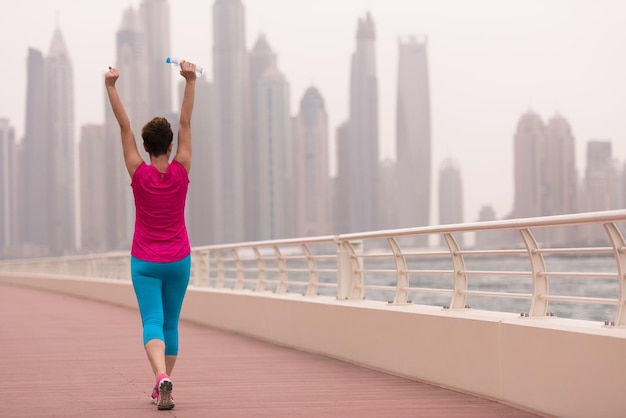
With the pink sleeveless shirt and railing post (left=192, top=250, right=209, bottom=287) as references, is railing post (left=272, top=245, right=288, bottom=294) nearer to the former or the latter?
railing post (left=192, top=250, right=209, bottom=287)

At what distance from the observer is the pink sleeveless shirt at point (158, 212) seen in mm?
7352

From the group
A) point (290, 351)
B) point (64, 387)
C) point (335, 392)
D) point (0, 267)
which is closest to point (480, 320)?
point (335, 392)

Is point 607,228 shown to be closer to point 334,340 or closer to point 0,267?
point 334,340

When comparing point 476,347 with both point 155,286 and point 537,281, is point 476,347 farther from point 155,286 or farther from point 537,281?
point 155,286

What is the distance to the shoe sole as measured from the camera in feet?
23.8

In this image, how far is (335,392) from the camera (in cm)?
859

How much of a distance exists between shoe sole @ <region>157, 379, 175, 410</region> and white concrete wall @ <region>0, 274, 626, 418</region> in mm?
2319

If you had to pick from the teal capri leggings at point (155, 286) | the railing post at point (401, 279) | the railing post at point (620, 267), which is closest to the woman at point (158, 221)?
the teal capri leggings at point (155, 286)

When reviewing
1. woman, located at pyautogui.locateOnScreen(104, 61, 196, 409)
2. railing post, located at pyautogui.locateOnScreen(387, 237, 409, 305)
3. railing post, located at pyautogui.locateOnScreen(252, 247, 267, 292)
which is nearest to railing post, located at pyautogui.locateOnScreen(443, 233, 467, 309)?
railing post, located at pyautogui.locateOnScreen(387, 237, 409, 305)

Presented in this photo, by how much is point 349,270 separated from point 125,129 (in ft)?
17.2

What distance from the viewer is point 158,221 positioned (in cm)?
738

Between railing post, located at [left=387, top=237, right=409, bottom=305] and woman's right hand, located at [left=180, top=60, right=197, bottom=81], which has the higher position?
woman's right hand, located at [left=180, top=60, right=197, bottom=81]

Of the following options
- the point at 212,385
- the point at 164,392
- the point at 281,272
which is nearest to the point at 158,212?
the point at 164,392

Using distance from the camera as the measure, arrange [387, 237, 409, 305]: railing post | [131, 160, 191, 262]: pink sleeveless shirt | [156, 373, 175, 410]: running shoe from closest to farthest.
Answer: [156, 373, 175, 410]: running shoe
[131, 160, 191, 262]: pink sleeveless shirt
[387, 237, 409, 305]: railing post
